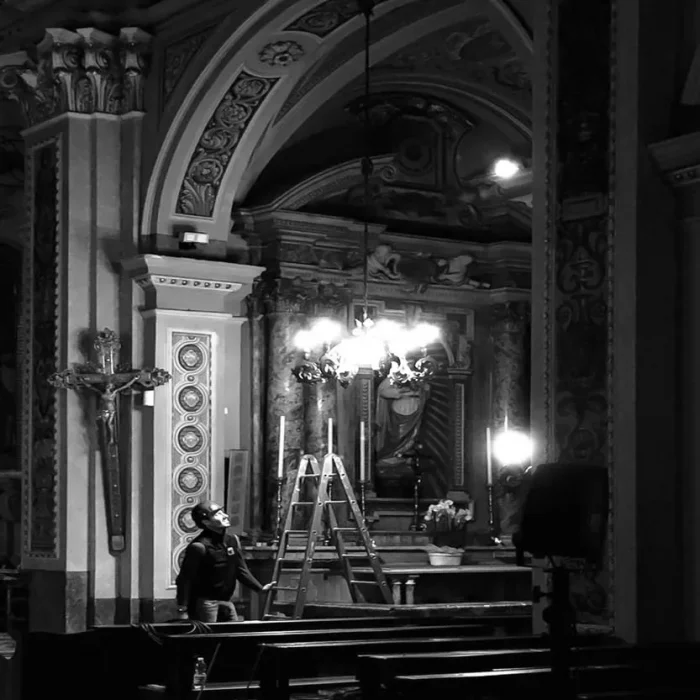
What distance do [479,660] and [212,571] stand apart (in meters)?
4.28

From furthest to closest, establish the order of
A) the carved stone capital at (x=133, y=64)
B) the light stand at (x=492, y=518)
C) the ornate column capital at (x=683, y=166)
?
the light stand at (x=492, y=518) < the carved stone capital at (x=133, y=64) < the ornate column capital at (x=683, y=166)

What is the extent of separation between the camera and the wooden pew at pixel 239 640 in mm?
→ 7719

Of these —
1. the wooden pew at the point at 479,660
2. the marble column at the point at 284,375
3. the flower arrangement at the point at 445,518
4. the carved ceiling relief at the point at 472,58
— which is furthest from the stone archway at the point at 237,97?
the wooden pew at the point at 479,660

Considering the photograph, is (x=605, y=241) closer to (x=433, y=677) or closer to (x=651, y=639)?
(x=651, y=639)

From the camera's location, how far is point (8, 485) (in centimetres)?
1588

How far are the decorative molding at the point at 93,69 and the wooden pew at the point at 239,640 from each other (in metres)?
4.94

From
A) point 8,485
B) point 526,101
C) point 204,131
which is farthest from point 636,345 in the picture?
point 8,485

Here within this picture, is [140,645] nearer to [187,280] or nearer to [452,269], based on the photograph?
[187,280]

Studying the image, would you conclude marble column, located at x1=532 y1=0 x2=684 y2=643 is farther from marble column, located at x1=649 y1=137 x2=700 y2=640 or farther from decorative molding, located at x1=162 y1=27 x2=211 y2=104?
decorative molding, located at x1=162 y1=27 x2=211 y2=104

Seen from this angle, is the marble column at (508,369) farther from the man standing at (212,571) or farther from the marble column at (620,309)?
the marble column at (620,309)

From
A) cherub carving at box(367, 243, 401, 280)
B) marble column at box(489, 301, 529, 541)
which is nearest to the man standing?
cherub carving at box(367, 243, 401, 280)

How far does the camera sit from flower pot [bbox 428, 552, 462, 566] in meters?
13.4

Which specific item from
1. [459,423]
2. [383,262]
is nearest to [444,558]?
→ [459,423]

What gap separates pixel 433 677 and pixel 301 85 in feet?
24.3
